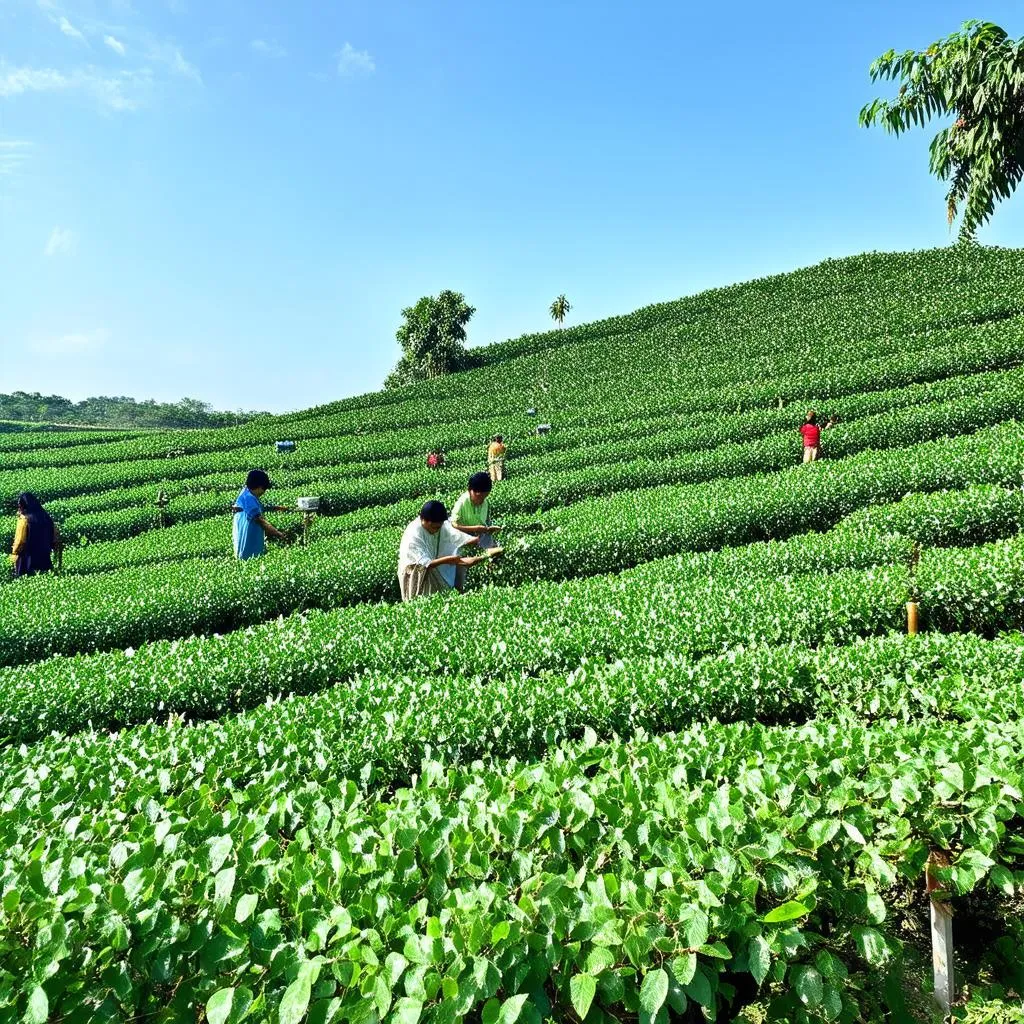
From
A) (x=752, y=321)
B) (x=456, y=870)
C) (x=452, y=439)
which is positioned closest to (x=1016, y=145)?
Answer: (x=456, y=870)

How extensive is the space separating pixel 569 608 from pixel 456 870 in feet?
19.1

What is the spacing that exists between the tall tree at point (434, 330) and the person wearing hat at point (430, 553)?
157 ft

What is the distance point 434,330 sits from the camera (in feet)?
191

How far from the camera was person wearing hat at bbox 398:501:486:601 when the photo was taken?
9195 millimetres

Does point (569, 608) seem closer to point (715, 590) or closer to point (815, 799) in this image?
point (715, 590)

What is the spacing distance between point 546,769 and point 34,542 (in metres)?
14.0

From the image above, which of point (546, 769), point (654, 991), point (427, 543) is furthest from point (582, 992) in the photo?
point (427, 543)

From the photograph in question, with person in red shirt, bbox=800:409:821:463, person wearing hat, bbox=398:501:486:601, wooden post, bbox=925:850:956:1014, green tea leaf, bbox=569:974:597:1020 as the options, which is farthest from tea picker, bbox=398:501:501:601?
person in red shirt, bbox=800:409:821:463

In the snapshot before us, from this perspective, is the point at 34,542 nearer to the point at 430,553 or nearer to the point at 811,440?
the point at 430,553

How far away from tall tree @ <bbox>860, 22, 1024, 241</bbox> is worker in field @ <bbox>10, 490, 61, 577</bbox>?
1966cm

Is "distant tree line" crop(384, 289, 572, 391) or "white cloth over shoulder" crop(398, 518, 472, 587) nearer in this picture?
"white cloth over shoulder" crop(398, 518, 472, 587)

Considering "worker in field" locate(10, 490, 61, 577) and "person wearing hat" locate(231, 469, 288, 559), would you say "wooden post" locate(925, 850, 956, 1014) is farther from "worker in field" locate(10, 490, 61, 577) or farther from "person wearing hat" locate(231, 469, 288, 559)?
Answer: "worker in field" locate(10, 490, 61, 577)

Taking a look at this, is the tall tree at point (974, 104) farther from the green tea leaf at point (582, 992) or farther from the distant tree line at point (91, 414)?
the distant tree line at point (91, 414)

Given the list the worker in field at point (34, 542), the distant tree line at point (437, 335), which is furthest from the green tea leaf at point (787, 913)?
the distant tree line at point (437, 335)
